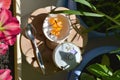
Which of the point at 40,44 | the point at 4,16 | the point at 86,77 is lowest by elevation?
the point at 86,77

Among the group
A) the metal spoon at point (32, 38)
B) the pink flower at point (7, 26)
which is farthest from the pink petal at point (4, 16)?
the metal spoon at point (32, 38)

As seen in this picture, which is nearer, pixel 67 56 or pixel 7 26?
pixel 7 26

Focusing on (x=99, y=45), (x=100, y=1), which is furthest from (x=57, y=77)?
(x=100, y=1)

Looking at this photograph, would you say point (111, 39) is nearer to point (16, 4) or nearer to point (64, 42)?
point (64, 42)

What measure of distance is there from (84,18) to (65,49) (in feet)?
0.53

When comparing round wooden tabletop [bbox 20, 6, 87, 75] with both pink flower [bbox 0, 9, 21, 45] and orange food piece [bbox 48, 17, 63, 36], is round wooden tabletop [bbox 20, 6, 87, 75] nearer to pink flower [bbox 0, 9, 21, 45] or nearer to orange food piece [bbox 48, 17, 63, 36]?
orange food piece [bbox 48, 17, 63, 36]

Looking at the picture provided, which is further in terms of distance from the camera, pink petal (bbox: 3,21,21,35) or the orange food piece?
the orange food piece

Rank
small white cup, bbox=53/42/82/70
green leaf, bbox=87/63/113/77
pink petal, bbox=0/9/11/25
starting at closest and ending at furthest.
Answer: pink petal, bbox=0/9/11/25
green leaf, bbox=87/63/113/77
small white cup, bbox=53/42/82/70

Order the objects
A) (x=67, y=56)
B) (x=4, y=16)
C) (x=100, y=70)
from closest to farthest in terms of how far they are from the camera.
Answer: (x=4, y=16)
(x=100, y=70)
(x=67, y=56)

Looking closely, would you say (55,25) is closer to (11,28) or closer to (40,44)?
(40,44)

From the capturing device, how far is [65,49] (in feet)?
3.81

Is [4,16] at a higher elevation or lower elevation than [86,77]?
higher

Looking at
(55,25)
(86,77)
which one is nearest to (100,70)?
(86,77)

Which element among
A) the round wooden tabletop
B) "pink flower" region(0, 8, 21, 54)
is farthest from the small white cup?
"pink flower" region(0, 8, 21, 54)
